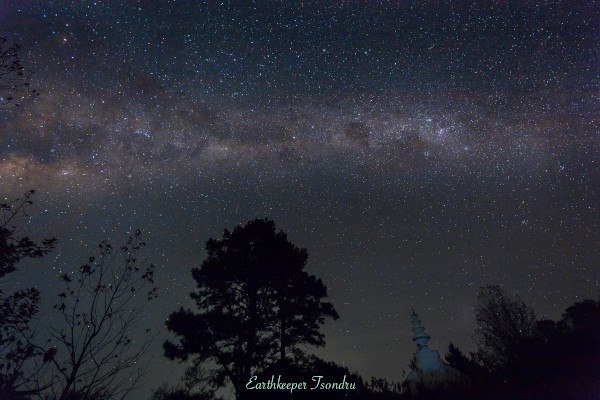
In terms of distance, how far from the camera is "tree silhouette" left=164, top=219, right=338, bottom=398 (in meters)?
19.4

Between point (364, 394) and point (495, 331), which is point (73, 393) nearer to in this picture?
point (364, 394)

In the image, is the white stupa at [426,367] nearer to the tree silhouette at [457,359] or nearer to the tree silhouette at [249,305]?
the tree silhouette at [457,359]

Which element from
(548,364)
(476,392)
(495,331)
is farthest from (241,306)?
(495,331)

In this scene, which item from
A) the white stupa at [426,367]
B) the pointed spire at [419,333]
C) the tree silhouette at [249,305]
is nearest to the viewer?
the tree silhouette at [249,305]

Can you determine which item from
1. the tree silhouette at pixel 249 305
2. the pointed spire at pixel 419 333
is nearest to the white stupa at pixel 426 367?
the pointed spire at pixel 419 333

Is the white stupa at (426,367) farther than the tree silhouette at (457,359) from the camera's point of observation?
No

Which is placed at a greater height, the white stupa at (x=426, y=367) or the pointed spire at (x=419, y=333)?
the pointed spire at (x=419, y=333)

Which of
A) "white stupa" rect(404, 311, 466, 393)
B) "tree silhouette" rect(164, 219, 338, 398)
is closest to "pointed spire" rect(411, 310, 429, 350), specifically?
"white stupa" rect(404, 311, 466, 393)

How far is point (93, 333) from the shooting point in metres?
6.24

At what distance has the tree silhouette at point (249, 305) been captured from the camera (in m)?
19.4

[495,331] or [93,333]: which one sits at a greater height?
[495,331]

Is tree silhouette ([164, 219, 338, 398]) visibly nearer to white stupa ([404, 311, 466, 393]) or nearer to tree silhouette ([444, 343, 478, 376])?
white stupa ([404, 311, 466, 393])

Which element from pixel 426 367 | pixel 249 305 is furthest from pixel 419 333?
pixel 249 305

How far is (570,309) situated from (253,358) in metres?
29.6
